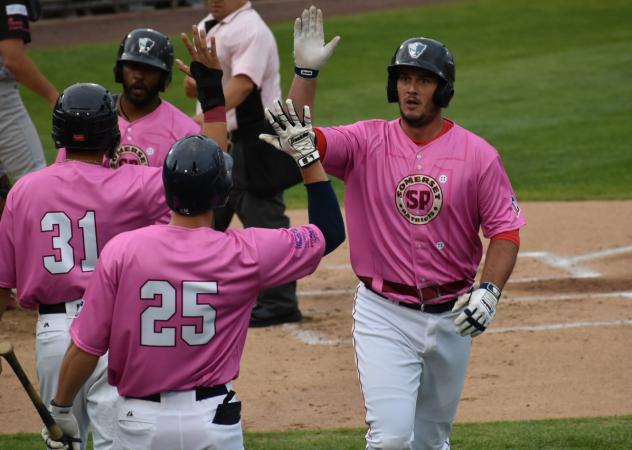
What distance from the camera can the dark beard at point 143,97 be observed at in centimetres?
593

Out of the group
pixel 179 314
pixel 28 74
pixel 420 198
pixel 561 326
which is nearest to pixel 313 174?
pixel 179 314

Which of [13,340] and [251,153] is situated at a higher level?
[251,153]

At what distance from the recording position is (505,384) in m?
6.91

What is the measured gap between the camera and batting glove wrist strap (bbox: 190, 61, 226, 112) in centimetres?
491

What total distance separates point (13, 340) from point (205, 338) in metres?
4.24

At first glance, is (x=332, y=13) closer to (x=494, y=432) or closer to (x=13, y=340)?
(x=13, y=340)

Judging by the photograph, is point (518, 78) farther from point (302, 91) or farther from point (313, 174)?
point (313, 174)

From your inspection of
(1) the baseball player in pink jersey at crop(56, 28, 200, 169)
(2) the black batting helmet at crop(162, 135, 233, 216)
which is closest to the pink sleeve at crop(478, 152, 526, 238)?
(2) the black batting helmet at crop(162, 135, 233, 216)

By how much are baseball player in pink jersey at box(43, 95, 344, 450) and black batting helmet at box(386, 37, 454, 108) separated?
4.62 feet

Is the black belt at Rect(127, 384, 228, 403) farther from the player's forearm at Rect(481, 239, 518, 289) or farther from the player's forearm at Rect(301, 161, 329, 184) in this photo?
the player's forearm at Rect(481, 239, 518, 289)

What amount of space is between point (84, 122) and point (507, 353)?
12.2 ft

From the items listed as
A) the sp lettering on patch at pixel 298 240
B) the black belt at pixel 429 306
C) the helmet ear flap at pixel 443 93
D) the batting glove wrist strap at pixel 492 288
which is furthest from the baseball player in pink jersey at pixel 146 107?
the sp lettering on patch at pixel 298 240

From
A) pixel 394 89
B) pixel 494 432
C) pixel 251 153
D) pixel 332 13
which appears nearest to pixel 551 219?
pixel 251 153

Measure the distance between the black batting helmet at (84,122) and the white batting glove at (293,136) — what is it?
2.23 ft
